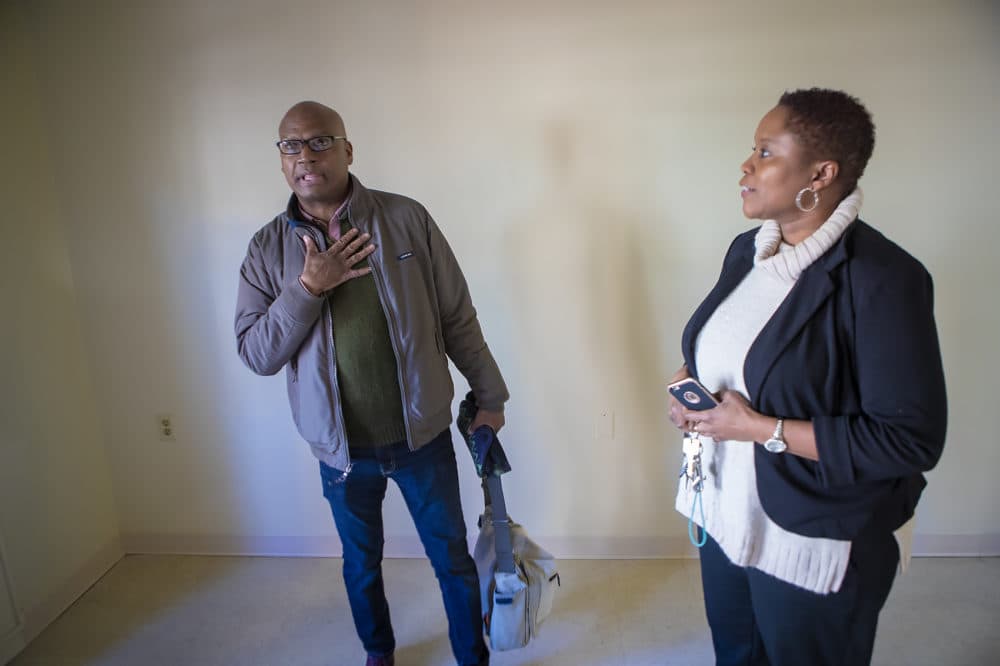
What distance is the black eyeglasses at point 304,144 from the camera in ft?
4.55

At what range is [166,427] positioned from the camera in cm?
234

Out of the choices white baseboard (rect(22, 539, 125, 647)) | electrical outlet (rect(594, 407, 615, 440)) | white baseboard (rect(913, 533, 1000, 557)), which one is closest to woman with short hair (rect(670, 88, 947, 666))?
electrical outlet (rect(594, 407, 615, 440))

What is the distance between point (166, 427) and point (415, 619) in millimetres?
1327

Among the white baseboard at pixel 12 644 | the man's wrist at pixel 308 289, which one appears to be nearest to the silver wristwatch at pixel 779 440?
the man's wrist at pixel 308 289

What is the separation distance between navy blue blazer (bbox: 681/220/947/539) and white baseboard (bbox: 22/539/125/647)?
8.16ft

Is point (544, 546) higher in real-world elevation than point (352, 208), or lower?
lower

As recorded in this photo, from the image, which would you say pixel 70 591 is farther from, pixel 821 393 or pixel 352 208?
pixel 821 393

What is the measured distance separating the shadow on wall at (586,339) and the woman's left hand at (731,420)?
1.00 m

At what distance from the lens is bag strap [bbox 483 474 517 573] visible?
1593mm

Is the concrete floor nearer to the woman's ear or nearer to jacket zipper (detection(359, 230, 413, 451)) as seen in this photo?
jacket zipper (detection(359, 230, 413, 451))

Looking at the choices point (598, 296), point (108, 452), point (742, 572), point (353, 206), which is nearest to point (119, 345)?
point (108, 452)

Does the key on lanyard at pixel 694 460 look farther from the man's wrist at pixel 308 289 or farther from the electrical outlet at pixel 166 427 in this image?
the electrical outlet at pixel 166 427

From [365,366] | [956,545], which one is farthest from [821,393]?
[956,545]

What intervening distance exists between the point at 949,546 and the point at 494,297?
2.07 metres
